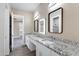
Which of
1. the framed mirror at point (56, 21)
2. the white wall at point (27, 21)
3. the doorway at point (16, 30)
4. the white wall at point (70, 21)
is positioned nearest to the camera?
the white wall at point (70, 21)

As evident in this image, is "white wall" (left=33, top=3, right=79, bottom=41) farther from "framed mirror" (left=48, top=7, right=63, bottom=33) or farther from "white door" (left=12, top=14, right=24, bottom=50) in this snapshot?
"white door" (left=12, top=14, right=24, bottom=50)

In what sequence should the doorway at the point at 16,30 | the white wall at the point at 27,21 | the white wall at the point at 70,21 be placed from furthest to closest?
the white wall at the point at 27,21
the doorway at the point at 16,30
the white wall at the point at 70,21

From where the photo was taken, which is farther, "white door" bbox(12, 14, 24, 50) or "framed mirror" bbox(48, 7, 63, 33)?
"white door" bbox(12, 14, 24, 50)

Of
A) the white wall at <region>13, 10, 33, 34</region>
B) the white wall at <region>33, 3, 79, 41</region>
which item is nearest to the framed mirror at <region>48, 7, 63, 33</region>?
the white wall at <region>33, 3, 79, 41</region>

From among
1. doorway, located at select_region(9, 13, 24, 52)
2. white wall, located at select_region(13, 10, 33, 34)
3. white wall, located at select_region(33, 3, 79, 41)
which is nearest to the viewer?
white wall, located at select_region(33, 3, 79, 41)

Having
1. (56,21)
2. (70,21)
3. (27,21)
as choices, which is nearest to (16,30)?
(27,21)

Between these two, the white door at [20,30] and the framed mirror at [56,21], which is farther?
the white door at [20,30]

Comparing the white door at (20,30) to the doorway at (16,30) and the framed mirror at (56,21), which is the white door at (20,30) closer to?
the doorway at (16,30)

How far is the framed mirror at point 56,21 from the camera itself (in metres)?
1.92

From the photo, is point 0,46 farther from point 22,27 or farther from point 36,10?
point 36,10

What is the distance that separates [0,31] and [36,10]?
6.16ft

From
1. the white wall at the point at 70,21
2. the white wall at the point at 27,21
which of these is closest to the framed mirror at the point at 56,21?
the white wall at the point at 70,21

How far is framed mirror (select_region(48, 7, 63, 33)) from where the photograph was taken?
1.92 metres

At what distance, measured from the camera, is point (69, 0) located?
1691 mm
